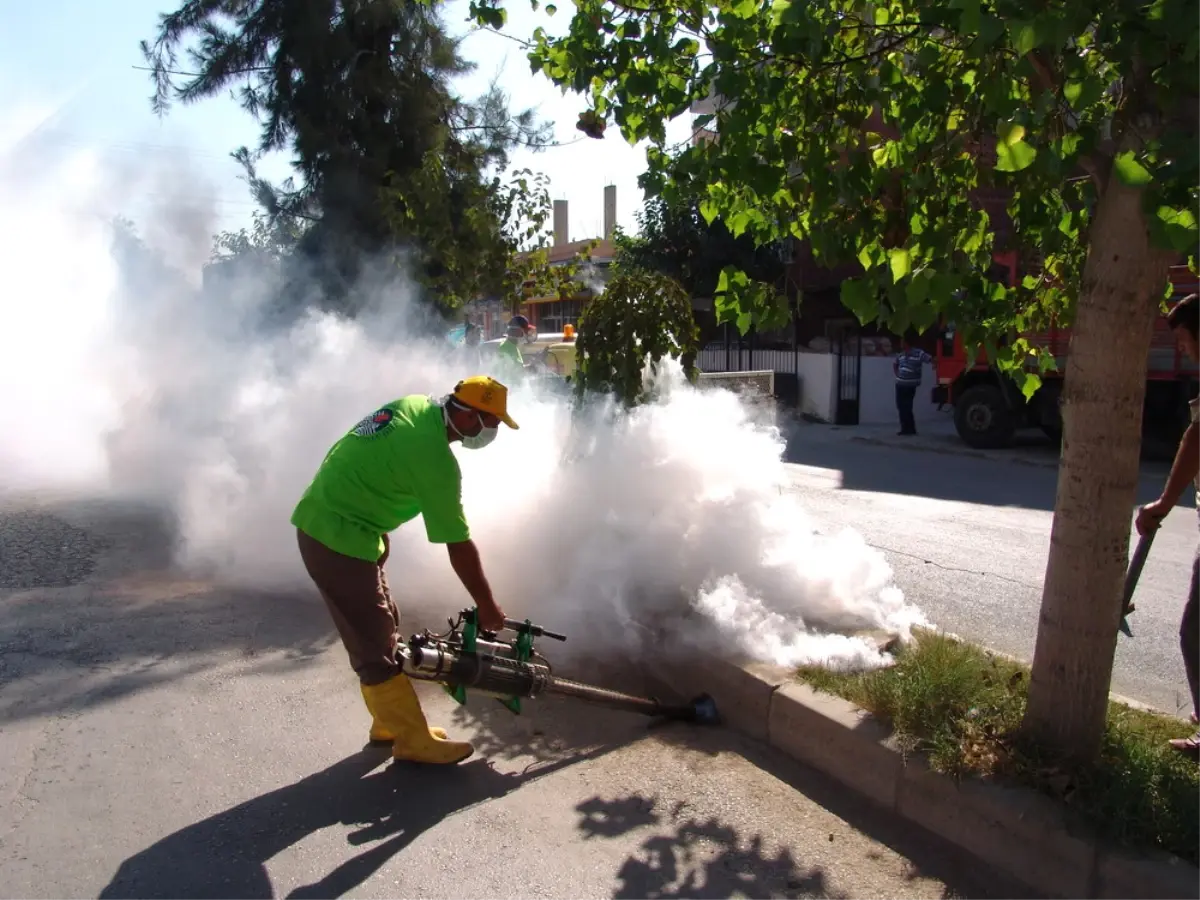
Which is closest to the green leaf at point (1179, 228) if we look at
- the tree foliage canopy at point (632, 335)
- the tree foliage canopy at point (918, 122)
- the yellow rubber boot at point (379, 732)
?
the tree foliage canopy at point (918, 122)

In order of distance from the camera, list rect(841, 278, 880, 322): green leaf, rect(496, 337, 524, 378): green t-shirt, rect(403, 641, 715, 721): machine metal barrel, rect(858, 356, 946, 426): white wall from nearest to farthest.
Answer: rect(841, 278, 880, 322): green leaf, rect(403, 641, 715, 721): machine metal barrel, rect(496, 337, 524, 378): green t-shirt, rect(858, 356, 946, 426): white wall

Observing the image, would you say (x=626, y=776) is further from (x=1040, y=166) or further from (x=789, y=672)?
(x=1040, y=166)

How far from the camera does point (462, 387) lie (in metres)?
3.70

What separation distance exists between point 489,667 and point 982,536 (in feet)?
18.9

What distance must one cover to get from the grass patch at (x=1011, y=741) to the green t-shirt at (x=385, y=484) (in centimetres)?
160

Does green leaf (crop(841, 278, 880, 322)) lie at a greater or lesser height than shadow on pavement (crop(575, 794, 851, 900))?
greater

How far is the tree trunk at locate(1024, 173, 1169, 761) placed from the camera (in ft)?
9.55

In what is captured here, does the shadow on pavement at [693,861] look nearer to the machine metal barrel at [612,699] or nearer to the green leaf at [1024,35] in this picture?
the machine metal barrel at [612,699]

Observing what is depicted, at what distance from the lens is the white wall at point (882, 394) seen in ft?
61.7

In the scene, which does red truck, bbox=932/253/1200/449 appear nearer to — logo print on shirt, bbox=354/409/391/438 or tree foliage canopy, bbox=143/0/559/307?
tree foliage canopy, bbox=143/0/559/307

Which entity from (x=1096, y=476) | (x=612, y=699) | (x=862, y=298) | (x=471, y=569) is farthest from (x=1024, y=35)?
(x=612, y=699)

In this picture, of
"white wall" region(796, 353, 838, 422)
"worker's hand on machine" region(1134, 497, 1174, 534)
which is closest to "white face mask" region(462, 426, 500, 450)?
"worker's hand on machine" region(1134, 497, 1174, 534)

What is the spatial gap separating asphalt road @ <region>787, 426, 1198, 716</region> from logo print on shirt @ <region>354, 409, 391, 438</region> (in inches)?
99.1

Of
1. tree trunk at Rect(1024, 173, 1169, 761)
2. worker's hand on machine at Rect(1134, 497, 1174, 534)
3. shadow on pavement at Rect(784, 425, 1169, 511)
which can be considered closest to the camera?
tree trunk at Rect(1024, 173, 1169, 761)
